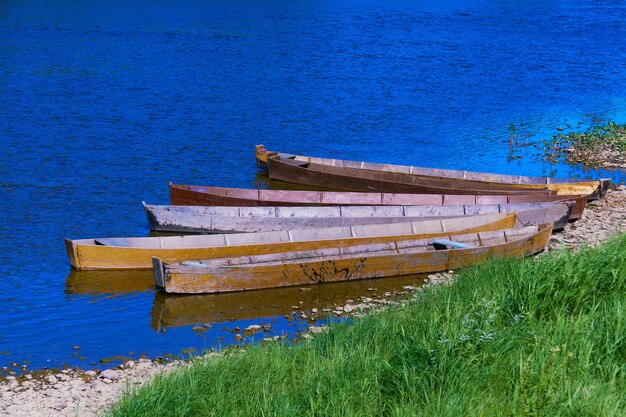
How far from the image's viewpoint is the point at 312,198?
1819cm

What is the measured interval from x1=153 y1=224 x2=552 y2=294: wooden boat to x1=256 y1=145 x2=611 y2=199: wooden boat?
336 cm

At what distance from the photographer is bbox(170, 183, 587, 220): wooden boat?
17.6m

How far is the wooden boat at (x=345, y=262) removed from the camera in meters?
13.5

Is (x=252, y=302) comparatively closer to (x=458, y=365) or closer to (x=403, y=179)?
(x=458, y=365)

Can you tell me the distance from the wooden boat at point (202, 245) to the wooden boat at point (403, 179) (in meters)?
3.97

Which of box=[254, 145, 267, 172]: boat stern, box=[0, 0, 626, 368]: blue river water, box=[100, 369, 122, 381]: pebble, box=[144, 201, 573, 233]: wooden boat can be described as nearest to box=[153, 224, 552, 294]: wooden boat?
box=[0, 0, 626, 368]: blue river water

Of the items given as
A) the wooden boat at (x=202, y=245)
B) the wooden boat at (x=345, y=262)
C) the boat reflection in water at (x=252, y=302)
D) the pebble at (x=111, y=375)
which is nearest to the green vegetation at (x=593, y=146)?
the wooden boat at (x=345, y=262)

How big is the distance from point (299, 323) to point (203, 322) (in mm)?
1540

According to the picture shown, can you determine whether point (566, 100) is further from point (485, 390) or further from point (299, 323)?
point (485, 390)

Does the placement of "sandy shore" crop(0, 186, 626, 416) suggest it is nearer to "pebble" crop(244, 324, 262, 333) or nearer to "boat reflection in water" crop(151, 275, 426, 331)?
"pebble" crop(244, 324, 262, 333)

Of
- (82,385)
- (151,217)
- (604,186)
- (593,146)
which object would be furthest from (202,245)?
(593,146)

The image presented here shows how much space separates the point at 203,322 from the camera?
13109 millimetres

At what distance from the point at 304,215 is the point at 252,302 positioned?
364cm

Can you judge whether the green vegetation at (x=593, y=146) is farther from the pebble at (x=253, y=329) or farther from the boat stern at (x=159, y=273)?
the boat stern at (x=159, y=273)
